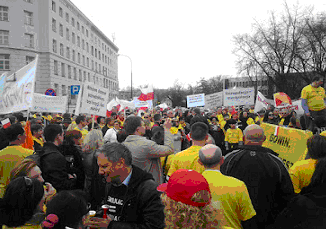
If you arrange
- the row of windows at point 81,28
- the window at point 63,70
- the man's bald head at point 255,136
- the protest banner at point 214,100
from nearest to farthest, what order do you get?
the man's bald head at point 255,136 → the protest banner at point 214,100 → the row of windows at point 81,28 → the window at point 63,70

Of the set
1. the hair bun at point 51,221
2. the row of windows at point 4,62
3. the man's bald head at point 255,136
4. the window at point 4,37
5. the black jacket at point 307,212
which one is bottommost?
the black jacket at point 307,212

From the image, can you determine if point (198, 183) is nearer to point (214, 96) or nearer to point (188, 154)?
point (188, 154)

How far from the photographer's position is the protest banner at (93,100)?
766 cm

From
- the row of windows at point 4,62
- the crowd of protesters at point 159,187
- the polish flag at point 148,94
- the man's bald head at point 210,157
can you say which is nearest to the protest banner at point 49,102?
the polish flag at point 148,94

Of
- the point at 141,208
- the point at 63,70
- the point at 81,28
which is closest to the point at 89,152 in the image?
the point at 141,208

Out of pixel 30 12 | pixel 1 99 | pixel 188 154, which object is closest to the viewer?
pixel 188 154

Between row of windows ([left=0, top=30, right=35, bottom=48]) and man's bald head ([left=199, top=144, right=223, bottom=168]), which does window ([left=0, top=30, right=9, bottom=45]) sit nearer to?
row of windows ([left=0, top=30, right=35, bottom=48])

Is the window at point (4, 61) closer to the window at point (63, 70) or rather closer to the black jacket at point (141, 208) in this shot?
the window at point (63, 70)

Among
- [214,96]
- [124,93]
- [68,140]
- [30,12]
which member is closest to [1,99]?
[68,140]

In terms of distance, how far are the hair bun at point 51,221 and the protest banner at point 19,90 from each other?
4.69 metres

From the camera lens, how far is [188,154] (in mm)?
3773

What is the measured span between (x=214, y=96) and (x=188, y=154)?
1303cm

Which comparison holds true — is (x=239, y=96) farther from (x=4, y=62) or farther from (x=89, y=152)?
(x=4, y=62)

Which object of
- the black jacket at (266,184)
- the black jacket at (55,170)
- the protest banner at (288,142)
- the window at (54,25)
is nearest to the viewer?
the black jacket at (266,184)
